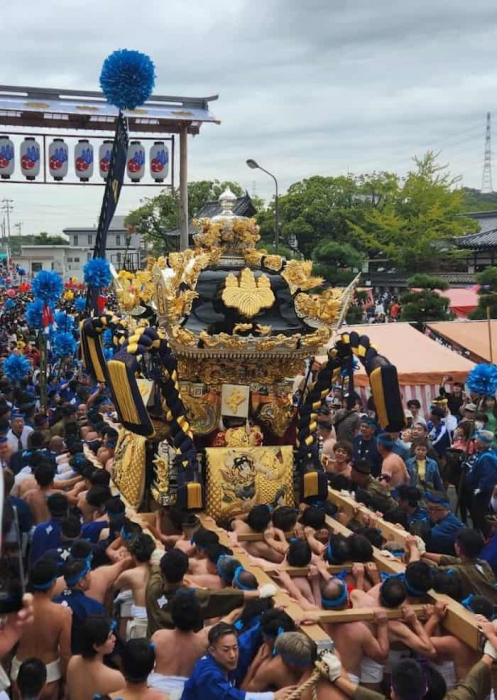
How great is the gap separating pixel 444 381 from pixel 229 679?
9.02 metres

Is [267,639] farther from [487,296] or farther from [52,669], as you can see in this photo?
[487,296]

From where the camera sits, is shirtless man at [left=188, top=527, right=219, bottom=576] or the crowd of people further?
shirtless man at [left=188, top=527, right=219, bottom=576]

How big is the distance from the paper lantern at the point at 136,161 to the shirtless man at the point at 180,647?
79.6ft

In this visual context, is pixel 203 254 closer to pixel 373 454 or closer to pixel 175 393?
pixel 175 393

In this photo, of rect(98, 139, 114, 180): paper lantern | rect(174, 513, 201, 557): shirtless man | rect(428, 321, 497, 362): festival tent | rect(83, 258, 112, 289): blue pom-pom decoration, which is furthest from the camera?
rect(98, 139, 114, 180): paper lantern

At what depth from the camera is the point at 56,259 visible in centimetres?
8069

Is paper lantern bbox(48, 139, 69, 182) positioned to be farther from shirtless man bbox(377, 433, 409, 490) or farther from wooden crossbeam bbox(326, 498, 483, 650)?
wooden crossbeam bbox(326, 498, 483, 650)

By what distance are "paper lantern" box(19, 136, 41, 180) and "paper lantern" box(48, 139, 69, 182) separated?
39 centimetres

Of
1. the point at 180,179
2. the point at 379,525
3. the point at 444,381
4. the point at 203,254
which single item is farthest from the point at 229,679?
the point at 180,179

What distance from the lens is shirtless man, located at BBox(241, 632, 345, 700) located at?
3.76 meters

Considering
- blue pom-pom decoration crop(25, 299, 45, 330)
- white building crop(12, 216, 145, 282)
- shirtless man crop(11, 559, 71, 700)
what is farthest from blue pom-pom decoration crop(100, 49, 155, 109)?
white building crop(12, 216, 145, 282)

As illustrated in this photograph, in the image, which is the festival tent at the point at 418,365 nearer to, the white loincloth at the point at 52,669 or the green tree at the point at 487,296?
the green tree at the point at 487,296

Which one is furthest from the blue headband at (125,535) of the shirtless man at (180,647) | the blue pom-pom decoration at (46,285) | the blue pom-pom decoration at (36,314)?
the blue pom-pom decoration at (36,314)

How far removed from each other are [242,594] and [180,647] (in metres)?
0.55
